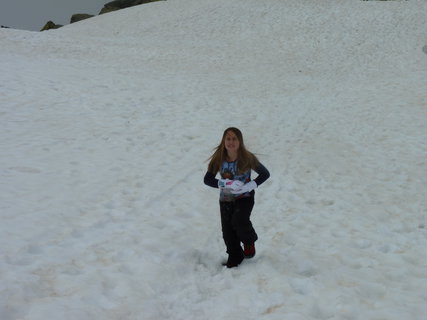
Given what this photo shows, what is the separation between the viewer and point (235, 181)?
4.91 metres

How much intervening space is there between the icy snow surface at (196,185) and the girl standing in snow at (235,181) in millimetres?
639

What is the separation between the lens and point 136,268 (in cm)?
518

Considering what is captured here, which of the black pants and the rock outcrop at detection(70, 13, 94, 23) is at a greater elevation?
the rock outcrop at detection(70, 13, 94, 23)

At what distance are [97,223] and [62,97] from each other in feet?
28.9

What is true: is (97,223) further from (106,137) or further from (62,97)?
(62,97)

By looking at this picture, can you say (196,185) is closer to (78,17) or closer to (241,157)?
(241,157)

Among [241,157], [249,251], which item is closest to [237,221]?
→ [249,251]

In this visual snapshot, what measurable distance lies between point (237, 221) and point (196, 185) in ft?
12.5

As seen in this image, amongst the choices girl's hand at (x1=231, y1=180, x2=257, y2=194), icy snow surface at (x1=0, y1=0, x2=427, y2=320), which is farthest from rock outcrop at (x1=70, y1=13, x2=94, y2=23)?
girl's hand at (x1=231, y1=180, x2=257, y2=194)

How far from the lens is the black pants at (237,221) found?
5035mm

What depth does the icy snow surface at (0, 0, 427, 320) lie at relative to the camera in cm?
465

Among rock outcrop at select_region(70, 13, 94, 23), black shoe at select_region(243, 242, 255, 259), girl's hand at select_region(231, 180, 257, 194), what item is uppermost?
rock outcrop at select_region(70, 13, 94, 23)

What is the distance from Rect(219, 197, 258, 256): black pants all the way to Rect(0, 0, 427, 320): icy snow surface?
447 millimetres

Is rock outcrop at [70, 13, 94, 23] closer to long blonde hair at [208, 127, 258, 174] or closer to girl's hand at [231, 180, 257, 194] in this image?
long blonde hair at [208, 127, 258, 174]
